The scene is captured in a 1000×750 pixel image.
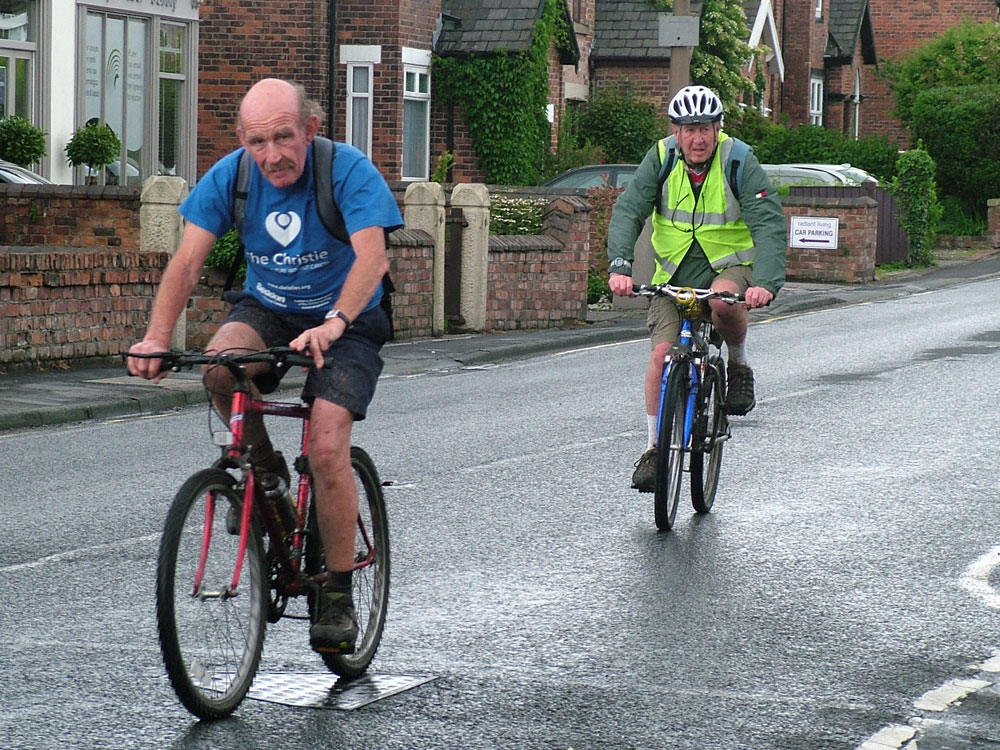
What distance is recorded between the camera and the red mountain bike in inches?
187

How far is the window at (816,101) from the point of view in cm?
5234

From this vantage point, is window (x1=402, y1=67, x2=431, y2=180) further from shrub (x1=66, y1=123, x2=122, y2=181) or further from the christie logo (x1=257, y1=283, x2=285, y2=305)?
the christie logo (x1=257, y1=283, x2=285, y2=305)

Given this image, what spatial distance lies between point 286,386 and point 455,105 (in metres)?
16.2

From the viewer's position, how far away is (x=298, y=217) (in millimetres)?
5105

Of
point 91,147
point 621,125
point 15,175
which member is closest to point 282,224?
point 15,175

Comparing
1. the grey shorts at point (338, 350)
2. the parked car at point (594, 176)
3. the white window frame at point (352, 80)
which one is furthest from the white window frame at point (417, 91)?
the grey shorts at point (338, 350)

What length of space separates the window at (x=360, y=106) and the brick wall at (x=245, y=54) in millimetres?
428

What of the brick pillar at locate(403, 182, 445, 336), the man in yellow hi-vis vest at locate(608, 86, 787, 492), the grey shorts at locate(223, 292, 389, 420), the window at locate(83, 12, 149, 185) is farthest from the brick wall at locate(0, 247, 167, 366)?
the window at locate(83, 12, 149, 185)

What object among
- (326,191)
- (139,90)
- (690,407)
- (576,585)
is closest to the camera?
(326,191)

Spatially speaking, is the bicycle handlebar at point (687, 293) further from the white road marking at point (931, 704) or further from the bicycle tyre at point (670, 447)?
the white road marking at point (931, 704)

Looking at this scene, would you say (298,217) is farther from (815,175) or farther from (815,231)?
(815,175)

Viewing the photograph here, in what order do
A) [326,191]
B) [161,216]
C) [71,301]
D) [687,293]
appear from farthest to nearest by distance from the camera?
[161,216], [71,301], [687,293], [326,191]

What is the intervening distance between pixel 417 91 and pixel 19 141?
27.3ft

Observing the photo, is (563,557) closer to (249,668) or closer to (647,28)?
(249,668)
